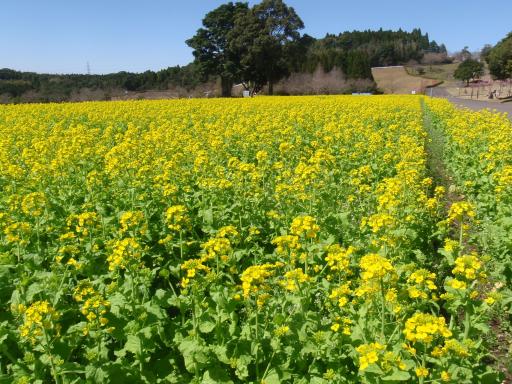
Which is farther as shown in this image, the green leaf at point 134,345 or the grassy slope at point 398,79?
the grassy slope at point 398,79

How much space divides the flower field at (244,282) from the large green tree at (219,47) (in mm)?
46942

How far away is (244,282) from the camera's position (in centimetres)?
286

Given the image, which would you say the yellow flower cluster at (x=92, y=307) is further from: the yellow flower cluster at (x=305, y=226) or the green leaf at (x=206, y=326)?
the yellow flower cluster at (x=305, y=226)

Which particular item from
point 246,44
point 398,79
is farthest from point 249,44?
point 398,79

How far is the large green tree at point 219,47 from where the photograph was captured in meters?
52.7

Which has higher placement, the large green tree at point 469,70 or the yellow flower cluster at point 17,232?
the large green tree at point 469,70

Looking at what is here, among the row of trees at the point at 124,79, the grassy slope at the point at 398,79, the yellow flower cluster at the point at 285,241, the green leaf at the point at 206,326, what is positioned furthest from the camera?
the grassy slope at the point at 398,79

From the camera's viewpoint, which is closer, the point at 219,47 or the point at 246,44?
the point at 246,44

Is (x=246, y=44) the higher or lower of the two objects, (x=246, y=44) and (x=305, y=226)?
the higher

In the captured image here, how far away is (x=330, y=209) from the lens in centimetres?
562

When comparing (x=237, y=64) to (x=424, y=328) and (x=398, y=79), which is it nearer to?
(x=398, y=79)

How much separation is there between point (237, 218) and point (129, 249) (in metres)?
2.07

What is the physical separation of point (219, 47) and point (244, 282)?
55031 millimetres

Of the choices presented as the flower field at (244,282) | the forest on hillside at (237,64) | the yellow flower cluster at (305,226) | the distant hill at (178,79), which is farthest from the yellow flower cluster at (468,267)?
the distant hill at (178,79)
